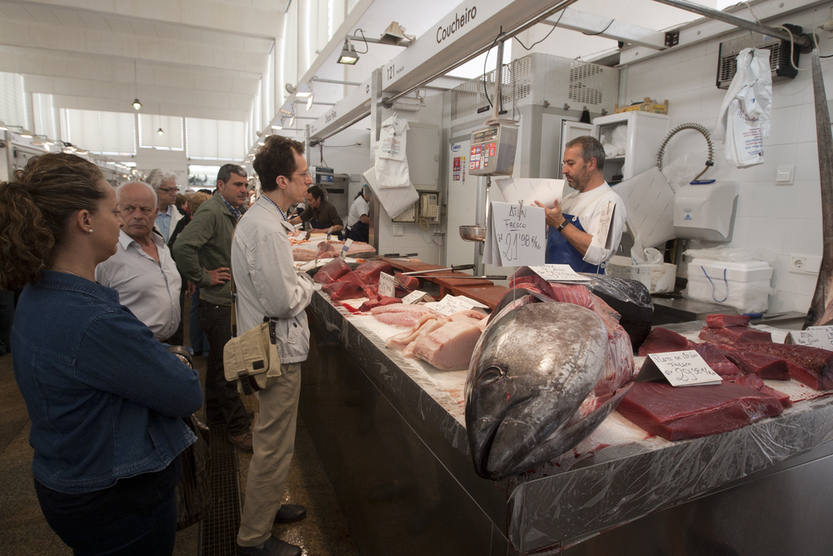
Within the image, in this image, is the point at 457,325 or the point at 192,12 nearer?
the point at 457,325

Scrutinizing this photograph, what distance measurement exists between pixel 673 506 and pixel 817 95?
1863 millimetres

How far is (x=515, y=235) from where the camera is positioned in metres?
1.55

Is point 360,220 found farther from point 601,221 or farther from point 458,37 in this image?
point 601,221

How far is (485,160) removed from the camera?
2.71 metres

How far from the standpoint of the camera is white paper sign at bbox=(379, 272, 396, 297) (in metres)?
2.70

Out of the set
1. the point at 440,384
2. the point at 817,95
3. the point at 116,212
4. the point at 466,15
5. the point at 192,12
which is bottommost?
the point at 440,384

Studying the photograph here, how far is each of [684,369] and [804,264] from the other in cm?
286

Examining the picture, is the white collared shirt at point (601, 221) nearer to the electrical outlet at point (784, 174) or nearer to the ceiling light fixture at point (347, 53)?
the electrical outlet at point (784, 174)

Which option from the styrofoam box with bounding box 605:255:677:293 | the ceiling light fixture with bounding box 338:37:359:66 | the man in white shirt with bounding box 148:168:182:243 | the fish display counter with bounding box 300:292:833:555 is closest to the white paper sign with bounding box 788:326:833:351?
the fish display counter with bounding box 300:292:833:555

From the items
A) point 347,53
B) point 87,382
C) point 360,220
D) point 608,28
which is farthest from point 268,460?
point 360,220

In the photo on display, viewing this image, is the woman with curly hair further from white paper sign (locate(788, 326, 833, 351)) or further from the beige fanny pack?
white paper sign (locate(788, 326, 833, 351))

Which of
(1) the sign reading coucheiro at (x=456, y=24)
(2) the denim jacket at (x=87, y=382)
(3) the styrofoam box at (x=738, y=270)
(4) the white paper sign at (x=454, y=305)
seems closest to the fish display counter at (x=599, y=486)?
(4) the white paper sign at (x=454, y=305)

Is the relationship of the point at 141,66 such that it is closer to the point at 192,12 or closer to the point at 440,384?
the point at 192,12

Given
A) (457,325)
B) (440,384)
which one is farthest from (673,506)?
(457,325)
